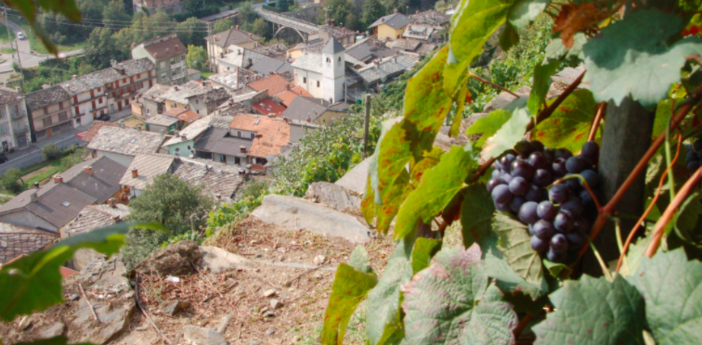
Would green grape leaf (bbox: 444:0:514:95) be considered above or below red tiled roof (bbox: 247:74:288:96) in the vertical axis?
above

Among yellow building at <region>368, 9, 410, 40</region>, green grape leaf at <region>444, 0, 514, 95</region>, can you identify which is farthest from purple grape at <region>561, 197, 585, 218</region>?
yellow building at <region>368, 9, 410, 40</region>

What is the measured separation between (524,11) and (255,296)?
6.23ft

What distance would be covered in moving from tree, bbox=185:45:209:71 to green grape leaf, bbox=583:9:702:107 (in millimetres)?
39046

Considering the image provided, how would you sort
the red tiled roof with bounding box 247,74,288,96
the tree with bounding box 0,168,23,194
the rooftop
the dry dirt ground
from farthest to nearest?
the red tiled roof with bounding box 247,74,288,96 < the rooftop < the tree with bounding box 0,168,23,194 < the dry dirt ground

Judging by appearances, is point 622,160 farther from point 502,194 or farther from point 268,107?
point 268,107

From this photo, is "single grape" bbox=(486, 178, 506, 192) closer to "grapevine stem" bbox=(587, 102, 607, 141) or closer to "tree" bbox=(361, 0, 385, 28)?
"grapevine stem" bbox=(587, 102, 607, 141)

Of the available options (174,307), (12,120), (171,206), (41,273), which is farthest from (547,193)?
(12,120)

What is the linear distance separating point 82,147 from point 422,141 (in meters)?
29.6

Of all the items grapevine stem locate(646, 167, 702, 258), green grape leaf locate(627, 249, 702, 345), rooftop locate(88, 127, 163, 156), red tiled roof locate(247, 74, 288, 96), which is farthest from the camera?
red tiled roof locate(247, 74, 288, 96)

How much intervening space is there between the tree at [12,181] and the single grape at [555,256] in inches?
1036

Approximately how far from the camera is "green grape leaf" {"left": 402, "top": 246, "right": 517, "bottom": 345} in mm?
686

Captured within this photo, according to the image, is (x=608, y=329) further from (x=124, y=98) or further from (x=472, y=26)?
(x=124, y=98)

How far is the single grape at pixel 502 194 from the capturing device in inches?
29.7

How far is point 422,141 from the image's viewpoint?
2.88ft
